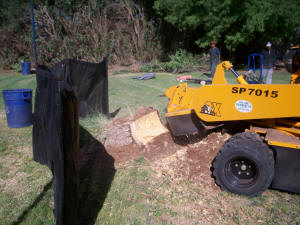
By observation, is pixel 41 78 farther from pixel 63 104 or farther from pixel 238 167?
pixel 238 167

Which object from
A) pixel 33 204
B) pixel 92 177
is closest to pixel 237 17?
pixel 92 177

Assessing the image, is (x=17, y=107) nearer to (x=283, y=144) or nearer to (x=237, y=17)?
(x=283, y=144)

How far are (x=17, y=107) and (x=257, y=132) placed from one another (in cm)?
489

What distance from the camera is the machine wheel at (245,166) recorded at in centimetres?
284

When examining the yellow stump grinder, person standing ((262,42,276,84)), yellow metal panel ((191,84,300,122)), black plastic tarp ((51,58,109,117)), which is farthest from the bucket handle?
person standing ((262,42,276,84))

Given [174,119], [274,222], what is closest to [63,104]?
[174,119]

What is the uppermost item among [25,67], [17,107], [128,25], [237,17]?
[128,25]

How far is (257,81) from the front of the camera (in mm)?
3654

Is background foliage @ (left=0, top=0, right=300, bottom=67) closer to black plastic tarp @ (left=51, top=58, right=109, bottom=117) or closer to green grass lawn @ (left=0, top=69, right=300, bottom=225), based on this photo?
black plastic tarp @ (left=51, top=58, right=109, bottom=117)

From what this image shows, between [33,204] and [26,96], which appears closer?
[33,204]

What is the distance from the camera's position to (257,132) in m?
3.15

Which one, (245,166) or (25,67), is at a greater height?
(25,67)

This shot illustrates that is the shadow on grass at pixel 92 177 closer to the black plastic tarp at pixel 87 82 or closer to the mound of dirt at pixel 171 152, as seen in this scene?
the mound of dirt at pixel 171 152

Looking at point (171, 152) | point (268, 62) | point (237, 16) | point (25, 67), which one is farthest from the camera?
point (237, 16)
